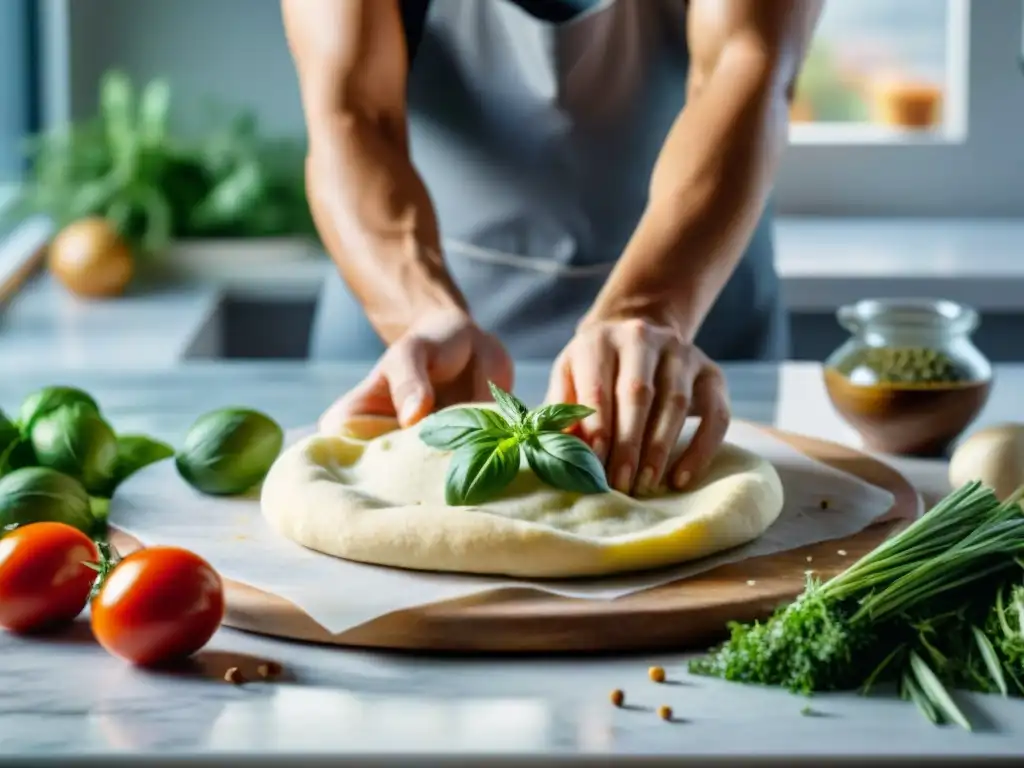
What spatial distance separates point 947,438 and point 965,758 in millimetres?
771

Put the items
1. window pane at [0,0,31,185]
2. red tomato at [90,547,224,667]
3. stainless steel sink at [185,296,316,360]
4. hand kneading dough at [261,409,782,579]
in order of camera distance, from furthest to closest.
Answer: window pane at [0,0,31,185] < stainless steel sink at [185,296,316,360] < hand kneading dough at [261,409,782,579] < red tomato at [90,547,224,667]

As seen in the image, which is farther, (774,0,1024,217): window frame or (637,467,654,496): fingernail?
(774,0,1024,217): window frame

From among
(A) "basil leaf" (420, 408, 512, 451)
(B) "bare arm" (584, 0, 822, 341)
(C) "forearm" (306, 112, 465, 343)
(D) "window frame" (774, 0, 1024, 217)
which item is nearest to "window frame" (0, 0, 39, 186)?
(D) "window frame" (774, 0, 1024, 217)

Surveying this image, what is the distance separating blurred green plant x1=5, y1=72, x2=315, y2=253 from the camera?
3271mm

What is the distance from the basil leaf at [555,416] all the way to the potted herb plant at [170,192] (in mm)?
2034

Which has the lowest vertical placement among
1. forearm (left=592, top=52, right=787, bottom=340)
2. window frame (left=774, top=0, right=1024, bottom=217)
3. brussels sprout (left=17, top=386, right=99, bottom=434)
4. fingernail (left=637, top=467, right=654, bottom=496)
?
window frame (left=774, top=0, right=1024, bottom=217)

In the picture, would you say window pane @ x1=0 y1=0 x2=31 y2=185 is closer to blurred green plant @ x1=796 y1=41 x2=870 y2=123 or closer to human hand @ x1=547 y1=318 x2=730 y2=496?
blurred green plant @ x1=796 y1=41 x2=870 y2=123

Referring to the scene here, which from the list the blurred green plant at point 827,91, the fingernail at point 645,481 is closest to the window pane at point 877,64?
the blurred green plant at point 827,91

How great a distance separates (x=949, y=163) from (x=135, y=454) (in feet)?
8.67

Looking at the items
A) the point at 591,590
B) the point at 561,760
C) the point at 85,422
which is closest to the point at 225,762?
the point at 561,760

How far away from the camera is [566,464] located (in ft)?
4.03

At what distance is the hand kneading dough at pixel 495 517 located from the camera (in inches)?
46.2

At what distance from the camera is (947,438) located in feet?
5.45

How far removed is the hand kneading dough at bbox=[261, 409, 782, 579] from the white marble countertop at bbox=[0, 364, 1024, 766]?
0.31 ft
